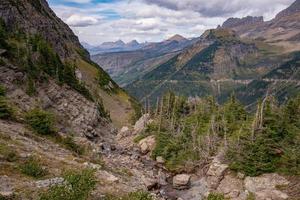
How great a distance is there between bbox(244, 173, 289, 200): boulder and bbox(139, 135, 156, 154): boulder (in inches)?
1594

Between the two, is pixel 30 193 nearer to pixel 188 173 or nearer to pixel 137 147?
pixel 188 173

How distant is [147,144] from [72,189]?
8200 centimetres

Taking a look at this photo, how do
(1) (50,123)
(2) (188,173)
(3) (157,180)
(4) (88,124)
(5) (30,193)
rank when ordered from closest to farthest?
1. (5) (30,193)
2. (1) (50,123)
3. (3) (157,180)
4. (2) (188,173)
5. (4) (88,124)

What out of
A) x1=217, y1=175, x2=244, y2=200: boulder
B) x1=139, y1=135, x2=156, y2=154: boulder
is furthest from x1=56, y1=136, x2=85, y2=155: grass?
x1=139, y1=135, x2=156, y2=154: boulder

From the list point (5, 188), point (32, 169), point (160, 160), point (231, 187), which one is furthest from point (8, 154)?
point (160, 160)

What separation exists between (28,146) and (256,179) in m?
48.8

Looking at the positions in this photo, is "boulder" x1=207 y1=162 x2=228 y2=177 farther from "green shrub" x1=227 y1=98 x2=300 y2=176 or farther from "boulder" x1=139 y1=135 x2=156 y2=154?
"boulder" x1=139 y1=135 x2=156 y2=154

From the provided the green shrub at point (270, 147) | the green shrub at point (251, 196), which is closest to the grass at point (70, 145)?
the green shrub at point (251, 196)

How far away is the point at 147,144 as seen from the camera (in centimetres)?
12306

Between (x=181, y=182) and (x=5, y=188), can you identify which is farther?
(x=181, y=182)

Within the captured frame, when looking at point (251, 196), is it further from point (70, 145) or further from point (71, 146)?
point (70, 145)

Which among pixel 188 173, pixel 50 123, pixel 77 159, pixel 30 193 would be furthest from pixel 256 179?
pixel 30 193

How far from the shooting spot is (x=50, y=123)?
82.2 m

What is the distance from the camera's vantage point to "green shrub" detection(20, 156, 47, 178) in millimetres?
52925
